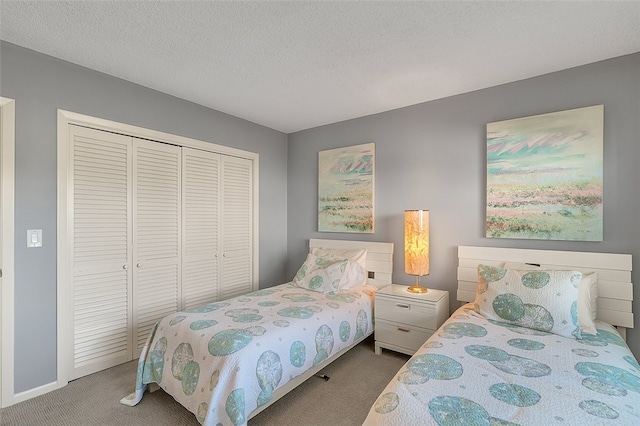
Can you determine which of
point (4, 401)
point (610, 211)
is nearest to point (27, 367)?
point (4, 401)

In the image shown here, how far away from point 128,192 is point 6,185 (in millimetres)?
751

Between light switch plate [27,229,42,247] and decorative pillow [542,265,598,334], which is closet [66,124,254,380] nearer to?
light switch plate [27,229,42,247]

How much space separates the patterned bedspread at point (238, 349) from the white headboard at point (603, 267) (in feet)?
4.79

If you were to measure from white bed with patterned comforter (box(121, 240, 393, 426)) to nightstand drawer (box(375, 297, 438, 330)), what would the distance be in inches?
6.0

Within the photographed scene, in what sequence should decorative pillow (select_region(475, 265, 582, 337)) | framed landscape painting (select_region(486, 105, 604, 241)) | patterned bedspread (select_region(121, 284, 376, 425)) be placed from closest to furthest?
patterned bedspread (select_region(121, 284, 376, 425)), decorative pillow (select_region(475, 265, 582, 337)), framed landscape painting (select_region(486, 105, 604, 241))

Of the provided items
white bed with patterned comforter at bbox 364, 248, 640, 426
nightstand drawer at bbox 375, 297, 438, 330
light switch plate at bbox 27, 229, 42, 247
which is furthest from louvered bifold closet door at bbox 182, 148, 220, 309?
white bed with patterned comforter at bbox 364, 248, 640, 426

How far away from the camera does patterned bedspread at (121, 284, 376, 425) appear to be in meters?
1.62

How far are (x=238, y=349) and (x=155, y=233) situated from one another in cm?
166

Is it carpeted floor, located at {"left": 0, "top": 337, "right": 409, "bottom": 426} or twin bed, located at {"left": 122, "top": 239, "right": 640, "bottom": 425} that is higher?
twin bed, located at {"left": 122, "top": 239, "right": 640, "bottom": 425}

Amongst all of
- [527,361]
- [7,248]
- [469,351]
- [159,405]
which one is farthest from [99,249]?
[527,361]

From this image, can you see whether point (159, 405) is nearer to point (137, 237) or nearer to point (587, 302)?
point (137, 237)

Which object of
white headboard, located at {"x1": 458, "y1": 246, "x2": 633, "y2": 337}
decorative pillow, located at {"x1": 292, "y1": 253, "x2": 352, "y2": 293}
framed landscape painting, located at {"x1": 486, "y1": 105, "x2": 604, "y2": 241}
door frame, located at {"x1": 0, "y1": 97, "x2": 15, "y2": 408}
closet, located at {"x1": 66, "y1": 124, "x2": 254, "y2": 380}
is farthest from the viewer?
decorative pillow, located at {"x1": 292, "y1": 253, "x2": 352, "y2": 293}

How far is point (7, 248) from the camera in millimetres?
1981

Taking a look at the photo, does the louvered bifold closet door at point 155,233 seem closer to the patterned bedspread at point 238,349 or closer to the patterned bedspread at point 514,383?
the patterned bedspread at point 238,349
